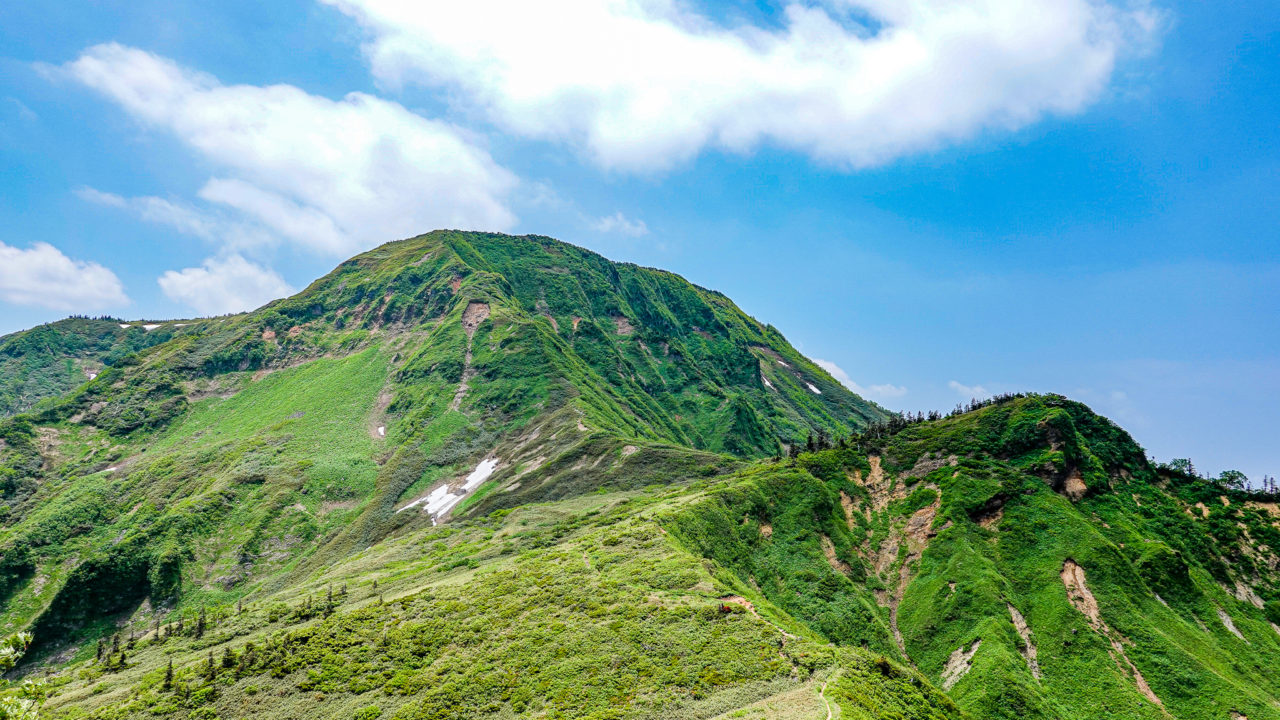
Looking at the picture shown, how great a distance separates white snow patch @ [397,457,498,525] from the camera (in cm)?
13500

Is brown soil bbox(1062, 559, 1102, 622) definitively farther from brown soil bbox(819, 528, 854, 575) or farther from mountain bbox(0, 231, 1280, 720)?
brown soil bbox(819, 528, 854, 575)

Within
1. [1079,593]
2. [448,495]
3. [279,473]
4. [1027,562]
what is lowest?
[1079,593]

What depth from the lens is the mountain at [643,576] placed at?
5125 cm

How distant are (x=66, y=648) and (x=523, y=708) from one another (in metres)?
113

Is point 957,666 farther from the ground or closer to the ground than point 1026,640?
closer to the ground

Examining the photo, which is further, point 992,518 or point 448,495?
point 448,495

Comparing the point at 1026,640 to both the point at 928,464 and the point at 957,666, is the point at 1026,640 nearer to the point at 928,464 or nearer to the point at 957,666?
Result: the point at 957,666

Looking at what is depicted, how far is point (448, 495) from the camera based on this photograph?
141500 millimetres

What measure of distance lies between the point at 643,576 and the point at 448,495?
87.8 metres

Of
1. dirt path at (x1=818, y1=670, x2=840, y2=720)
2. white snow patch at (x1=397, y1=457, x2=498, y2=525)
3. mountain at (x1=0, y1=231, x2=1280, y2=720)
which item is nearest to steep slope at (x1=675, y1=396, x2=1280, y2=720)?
mountain at (x1=0, y1=231, x2=1280, y2=720)

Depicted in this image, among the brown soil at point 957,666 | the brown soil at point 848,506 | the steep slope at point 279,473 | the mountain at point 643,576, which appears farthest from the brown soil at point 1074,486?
the steep slope at point 279,473

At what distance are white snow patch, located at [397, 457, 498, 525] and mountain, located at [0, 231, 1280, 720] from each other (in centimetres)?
90

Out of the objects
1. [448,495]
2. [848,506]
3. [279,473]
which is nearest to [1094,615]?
[848,506]

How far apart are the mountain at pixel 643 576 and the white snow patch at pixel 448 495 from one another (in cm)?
90
